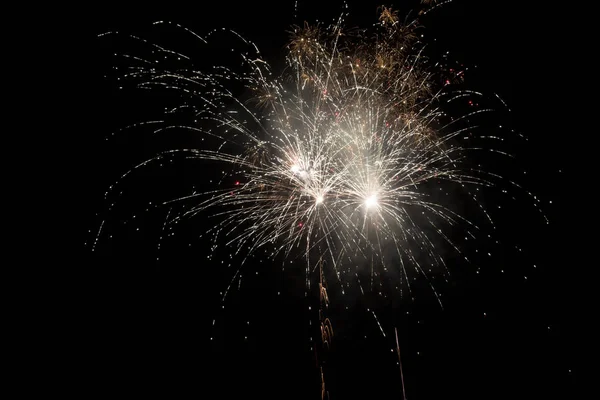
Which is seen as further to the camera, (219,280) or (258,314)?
(258,314)

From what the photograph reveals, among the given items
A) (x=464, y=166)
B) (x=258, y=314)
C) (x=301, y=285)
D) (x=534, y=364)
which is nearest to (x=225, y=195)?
(x=301, y=285)

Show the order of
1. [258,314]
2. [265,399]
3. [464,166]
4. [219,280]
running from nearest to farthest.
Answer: [464,166], [219,280], [258,314], [265,399]

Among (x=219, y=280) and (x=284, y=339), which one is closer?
(x=219, y=280)

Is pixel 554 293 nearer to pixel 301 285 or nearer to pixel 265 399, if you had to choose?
pixel 301 285

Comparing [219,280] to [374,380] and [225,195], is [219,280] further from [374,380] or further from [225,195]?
[374,380]

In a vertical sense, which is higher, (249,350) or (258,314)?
(258,314)

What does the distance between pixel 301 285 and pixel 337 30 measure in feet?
13.2

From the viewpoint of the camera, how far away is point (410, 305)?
5246 millimetres

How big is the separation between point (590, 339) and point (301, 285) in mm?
4215

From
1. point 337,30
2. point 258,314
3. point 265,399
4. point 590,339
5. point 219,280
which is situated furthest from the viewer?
point 265,399

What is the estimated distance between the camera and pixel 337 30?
3752 mm

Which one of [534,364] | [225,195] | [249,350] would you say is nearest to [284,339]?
[249,350]

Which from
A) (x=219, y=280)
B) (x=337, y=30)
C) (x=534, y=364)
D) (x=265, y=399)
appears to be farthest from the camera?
(x=265, y=399)

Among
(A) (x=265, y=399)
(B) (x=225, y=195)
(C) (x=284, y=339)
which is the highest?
(B) (x=225, y=195)
